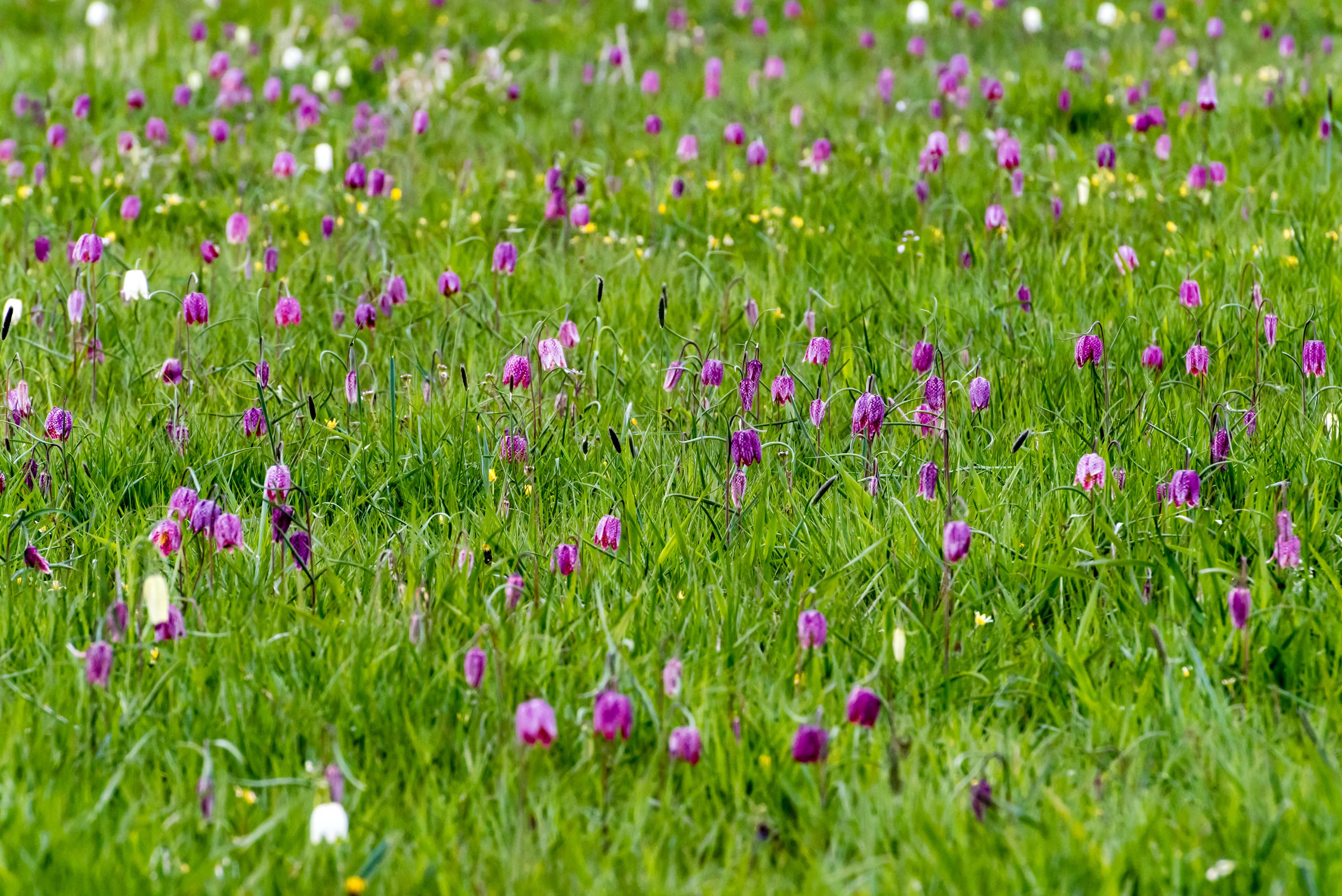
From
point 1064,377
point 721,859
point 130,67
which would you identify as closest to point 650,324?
point 1064,377

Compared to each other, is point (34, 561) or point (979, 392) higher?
point (979, 392)

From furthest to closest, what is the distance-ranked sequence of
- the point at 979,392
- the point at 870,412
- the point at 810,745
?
the point at 979,392, the point at 870,412, the point at 810,745

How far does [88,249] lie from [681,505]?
81.3 inches

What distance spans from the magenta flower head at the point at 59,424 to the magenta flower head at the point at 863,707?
7.29 feet

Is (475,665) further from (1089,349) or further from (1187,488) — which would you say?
(1089,349)

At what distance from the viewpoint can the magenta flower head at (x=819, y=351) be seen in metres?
4.18

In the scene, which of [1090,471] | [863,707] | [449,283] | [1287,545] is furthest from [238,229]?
[1287,545]

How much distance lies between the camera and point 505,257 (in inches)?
193

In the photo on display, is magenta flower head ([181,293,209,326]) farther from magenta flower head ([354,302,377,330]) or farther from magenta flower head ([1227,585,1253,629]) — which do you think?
magenta flower head ([1227,585,1253,629])

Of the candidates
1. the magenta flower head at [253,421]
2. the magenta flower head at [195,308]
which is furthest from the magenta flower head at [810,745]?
the magenta flower head at [195,308]

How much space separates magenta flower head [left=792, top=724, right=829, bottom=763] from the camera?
8.14 feet

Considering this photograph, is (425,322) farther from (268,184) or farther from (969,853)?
(969,853)

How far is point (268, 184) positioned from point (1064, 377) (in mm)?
3853

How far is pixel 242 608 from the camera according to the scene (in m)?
3.18
